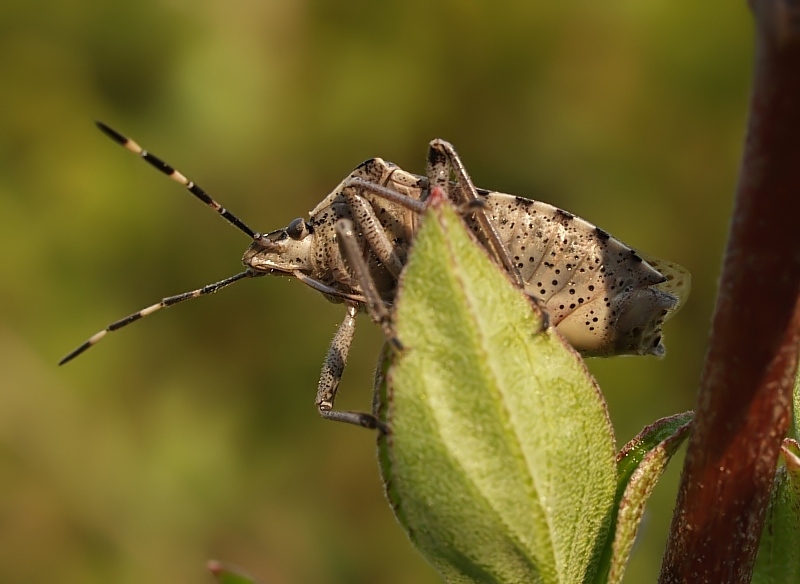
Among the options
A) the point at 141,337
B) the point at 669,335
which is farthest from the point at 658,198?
the point at 141,337

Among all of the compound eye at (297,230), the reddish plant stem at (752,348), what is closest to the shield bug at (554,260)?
the compound eye at (297,230)

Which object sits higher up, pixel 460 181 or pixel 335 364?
pixel 460 181

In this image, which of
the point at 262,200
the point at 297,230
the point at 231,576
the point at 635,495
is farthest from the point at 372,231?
the point at 262,200

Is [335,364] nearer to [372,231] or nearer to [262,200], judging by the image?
[372,231]

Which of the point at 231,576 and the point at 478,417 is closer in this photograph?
the point at 478,417

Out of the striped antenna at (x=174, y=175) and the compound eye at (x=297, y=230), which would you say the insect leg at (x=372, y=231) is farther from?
the striped antenna at (x=174, y=175)
